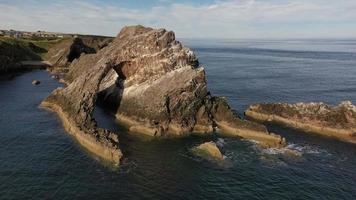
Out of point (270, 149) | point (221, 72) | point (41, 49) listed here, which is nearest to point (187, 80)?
point (270, 149)

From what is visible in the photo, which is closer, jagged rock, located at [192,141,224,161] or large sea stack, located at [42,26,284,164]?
jagged rock, located at [192,141,224,161]

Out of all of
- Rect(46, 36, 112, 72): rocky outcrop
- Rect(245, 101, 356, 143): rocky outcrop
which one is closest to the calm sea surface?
Rect(245, 101, 356, 143): rocky outcrop

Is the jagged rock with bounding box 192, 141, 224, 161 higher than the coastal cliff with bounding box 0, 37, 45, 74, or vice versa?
the coastal cliff with bounding box 0, 37, 45, 74

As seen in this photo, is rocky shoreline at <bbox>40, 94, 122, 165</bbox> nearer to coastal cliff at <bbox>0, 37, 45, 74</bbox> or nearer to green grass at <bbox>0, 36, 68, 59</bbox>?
coastal cliff at <bbox>0, 37, 45, 74</bbox>

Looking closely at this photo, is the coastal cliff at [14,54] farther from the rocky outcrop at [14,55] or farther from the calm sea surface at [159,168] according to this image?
the calm sea surface at [159,168]

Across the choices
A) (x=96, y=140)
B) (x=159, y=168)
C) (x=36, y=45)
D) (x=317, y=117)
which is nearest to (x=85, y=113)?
(x=96, y=140)

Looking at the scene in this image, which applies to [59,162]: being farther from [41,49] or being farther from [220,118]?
[41,49]

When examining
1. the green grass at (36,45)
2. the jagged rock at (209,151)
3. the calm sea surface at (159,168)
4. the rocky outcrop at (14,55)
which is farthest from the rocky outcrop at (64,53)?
the jagged rock at (209,151)
